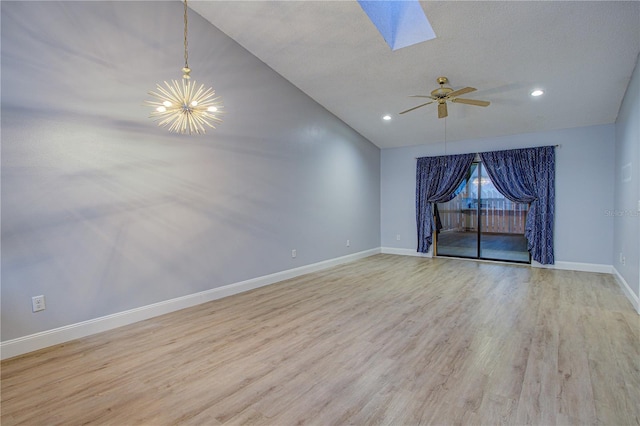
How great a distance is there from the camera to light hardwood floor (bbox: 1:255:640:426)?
1861mm

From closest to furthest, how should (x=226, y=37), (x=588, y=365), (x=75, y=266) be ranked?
(x=588, y=365)
(x=75, y=266)
(x=226, y=37)

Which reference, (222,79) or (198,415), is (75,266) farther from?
(222,79)

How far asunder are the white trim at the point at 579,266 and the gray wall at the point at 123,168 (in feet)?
15.8

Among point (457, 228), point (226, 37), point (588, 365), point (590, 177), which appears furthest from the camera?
point (457, 228)

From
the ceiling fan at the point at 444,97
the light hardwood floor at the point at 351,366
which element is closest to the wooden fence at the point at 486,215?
the light hardwood floor at the point at 351,366

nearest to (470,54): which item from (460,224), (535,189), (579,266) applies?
(535,189)

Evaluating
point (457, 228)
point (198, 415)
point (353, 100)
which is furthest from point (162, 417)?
point (457, 228)

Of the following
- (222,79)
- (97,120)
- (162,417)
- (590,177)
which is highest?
(222,79)

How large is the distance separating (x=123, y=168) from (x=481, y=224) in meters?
6.41

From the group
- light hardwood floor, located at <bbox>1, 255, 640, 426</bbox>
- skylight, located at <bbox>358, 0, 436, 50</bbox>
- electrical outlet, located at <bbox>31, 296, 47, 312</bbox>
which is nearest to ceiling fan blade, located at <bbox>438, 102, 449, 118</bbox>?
skylight, located at <bbox>358, 0, 436, 50</bbox>

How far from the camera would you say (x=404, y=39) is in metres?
3.89

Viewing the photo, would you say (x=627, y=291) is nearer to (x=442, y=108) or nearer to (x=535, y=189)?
(x=535, y=189)

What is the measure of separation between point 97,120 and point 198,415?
2831 millimetres

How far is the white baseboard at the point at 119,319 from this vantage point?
104 inches
